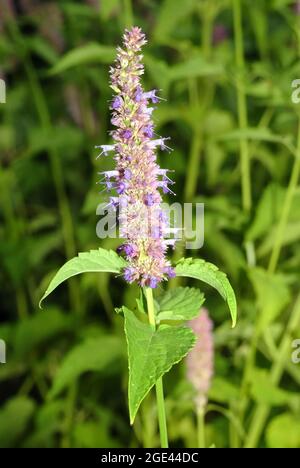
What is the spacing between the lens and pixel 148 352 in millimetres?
910

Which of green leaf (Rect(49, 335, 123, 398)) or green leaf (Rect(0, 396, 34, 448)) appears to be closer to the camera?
green leaf (Rect(49, 335, 123, 398))

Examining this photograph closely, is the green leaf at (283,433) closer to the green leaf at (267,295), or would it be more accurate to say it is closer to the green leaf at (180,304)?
the green leaf at (267,295)

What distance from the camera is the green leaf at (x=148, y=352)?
0.83 metres

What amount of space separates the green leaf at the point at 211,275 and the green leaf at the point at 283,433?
1.00 metres

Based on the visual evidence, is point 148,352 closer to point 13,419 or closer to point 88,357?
point 88,357

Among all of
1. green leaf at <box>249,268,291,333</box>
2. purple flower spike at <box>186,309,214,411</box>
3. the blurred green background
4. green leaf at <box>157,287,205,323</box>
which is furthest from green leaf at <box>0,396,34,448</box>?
green leaf at <box>157,287,205,323</box>

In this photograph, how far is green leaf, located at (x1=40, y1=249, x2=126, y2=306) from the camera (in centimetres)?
92

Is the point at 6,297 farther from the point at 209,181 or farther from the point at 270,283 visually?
the point at 270,283

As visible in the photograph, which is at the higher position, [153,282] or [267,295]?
[267,295]

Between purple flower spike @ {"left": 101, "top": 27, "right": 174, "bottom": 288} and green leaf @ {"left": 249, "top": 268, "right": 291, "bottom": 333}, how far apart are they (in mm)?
764

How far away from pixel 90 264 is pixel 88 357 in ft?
3.06

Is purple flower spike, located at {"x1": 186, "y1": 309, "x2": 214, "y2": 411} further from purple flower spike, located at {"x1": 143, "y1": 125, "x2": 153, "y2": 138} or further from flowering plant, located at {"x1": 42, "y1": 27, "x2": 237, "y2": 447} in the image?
purple flower spike, located at {"x1": 143, "y1": 125, "x2": 153, "y2": 138}

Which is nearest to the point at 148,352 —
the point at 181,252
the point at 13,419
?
the point at 181,252
